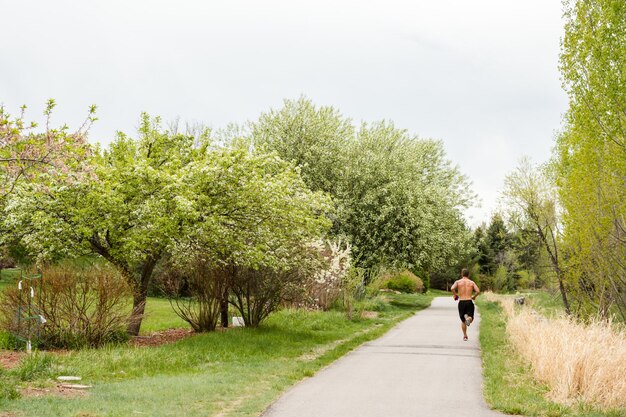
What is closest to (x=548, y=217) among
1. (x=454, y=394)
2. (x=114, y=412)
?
(x=454, y=394)

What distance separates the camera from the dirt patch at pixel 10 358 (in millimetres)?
11172

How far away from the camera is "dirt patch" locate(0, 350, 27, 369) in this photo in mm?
11172

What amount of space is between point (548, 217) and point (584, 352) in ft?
52.8

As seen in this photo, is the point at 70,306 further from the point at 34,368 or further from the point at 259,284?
the point at 259,284

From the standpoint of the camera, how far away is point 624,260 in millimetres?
16250

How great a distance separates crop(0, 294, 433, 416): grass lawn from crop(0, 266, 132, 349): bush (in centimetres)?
87

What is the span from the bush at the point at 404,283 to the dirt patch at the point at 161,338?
3394 cm

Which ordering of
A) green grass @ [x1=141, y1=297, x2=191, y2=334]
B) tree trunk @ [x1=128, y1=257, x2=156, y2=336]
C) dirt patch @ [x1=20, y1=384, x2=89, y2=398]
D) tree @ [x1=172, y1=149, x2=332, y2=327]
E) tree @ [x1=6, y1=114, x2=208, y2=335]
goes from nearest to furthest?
dirt patch @ [x1=20, y1=384, x2=89, y2=398]
tree @ [x1=6, y1=114, x2=208, y2=335]
tree @ [x1=172, y1=149, x2=332, y2=327]
tree trunk @ [x1=128, y1=257, x2=156, y2=336]
green grass @ [x1=141, y1=297, x2=191, y2=334]

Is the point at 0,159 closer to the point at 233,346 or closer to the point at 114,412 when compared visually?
the point at 114,412

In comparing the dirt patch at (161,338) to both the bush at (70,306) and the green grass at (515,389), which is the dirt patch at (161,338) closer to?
the bush at (70,306)

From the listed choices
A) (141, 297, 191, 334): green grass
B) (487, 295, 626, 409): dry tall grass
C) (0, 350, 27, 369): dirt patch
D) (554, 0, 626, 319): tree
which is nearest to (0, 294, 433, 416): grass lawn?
(0, 350, 27, 369): dirt patch

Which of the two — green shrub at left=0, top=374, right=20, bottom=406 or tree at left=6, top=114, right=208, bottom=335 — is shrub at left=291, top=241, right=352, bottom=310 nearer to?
tree at left=6, top=114, right=208, bottom=335

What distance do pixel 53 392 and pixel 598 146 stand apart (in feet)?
45.5

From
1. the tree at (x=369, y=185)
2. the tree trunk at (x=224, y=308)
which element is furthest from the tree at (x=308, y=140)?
the tree trunk at (x=224, y=308)
